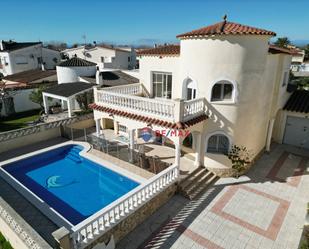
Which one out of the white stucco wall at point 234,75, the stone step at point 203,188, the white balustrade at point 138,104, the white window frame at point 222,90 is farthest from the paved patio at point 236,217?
the white window frame at point 222,90

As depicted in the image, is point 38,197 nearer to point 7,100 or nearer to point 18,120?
point 18,120

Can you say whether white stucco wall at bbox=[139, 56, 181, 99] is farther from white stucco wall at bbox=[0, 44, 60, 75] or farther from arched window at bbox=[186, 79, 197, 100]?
white stucco wall at bbox=[0, 44, 60, 75]

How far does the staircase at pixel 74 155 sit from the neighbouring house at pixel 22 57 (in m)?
44.3

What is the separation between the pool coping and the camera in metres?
13.8

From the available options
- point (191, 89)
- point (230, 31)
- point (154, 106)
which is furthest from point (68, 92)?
point (230, 31)

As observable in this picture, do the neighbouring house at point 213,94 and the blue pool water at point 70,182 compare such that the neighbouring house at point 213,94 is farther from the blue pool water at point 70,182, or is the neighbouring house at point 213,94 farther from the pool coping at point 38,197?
the blue pool water at point 70,182

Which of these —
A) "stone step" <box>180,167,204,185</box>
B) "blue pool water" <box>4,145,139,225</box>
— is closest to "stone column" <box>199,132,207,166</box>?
"stone step" <box>180,167,204,185</box>

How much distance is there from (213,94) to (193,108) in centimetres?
227

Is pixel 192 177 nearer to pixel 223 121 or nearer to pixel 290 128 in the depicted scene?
pixel 223 121

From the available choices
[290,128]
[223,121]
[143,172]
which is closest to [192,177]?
[143,172]

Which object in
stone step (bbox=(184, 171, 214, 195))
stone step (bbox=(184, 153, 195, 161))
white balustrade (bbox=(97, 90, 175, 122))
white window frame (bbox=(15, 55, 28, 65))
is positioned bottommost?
stone step (bbox=(184, 171, 214, 195))

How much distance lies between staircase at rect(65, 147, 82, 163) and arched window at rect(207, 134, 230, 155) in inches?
495

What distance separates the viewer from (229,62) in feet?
55.0

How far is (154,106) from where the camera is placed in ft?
58.2
